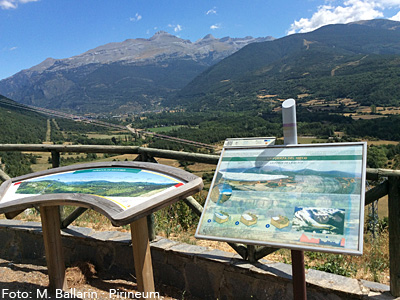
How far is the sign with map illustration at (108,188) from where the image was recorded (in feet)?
5.29

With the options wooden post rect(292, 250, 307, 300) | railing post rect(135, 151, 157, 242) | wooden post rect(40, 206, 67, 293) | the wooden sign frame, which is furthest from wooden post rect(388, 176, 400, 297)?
wooden post rect(40, 206, 67, 293)

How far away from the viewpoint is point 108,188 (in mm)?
1905

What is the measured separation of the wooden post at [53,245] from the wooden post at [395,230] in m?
2.15

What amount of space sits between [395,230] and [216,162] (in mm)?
1161

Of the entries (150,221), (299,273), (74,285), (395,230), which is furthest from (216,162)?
(74,285)

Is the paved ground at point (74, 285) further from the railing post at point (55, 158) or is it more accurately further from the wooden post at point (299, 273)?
the wooden post at point (299, 273)

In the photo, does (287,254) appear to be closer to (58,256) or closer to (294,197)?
(294,197)

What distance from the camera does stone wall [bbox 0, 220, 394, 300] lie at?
200 cm

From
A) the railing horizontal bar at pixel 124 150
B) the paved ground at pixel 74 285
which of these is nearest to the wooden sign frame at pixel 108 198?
the paved ground at pixel 74 285

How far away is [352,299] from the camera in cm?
190

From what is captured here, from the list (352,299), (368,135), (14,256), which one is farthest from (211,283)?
(368,135)

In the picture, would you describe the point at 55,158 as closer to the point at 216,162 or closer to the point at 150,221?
the point at 150,221

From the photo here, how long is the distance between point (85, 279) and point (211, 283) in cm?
110

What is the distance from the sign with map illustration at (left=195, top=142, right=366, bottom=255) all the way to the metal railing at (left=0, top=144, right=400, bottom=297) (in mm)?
474
